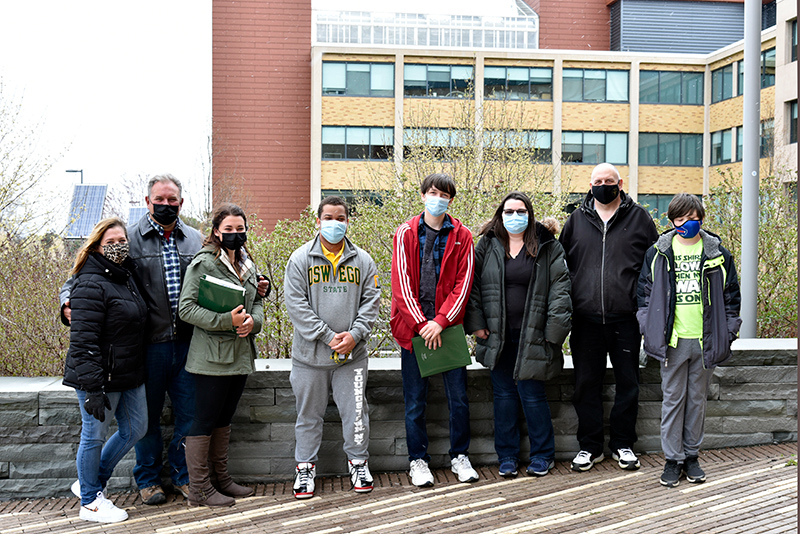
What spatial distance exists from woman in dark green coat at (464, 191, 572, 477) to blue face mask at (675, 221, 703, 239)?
2.72ft

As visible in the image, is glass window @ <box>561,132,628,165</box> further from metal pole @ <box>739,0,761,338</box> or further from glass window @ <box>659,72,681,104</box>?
metal pole @ <box>739,0,761,338</box>

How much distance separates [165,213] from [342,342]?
145 cm

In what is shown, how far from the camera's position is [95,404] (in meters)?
4.14

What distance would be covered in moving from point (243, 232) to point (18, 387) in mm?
1941

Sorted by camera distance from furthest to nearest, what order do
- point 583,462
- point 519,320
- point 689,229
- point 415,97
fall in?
point 415,97 → point 583,462 → point 519,320 → point 689,229

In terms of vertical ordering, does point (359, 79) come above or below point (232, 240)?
above

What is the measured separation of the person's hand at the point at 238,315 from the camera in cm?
453

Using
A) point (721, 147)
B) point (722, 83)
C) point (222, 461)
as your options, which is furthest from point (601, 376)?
point (722, 83)

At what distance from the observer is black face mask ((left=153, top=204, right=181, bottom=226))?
15.2 feet

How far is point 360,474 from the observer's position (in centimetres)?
488

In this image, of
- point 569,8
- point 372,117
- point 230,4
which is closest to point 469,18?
point 569,8

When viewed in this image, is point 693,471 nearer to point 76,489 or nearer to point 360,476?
point 360,476

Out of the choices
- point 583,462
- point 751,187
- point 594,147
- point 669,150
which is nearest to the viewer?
point 583,462

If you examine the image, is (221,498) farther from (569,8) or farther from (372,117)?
(569,8)
